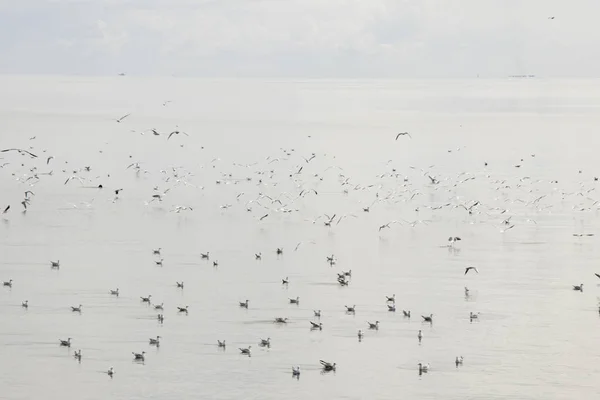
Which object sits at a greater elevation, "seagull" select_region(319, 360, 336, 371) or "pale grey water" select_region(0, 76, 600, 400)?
"pale grey water" select_region(0, 76, 600, 400)

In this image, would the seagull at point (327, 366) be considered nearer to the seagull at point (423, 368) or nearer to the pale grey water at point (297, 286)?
the pale grey water at point (297, 286)

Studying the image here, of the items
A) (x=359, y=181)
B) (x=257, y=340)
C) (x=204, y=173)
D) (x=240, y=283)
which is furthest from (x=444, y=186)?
(x=257, y=340)

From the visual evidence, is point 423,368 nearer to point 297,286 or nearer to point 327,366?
point 327,366

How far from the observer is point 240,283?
1708 inches

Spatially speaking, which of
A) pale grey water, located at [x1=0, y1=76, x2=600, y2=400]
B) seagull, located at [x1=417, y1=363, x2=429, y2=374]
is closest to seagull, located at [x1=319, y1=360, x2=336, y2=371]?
pale grey water, located at [x1=0, y1=76, x2=600, y2=400]

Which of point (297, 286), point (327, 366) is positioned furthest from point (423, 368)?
point (297, 286)

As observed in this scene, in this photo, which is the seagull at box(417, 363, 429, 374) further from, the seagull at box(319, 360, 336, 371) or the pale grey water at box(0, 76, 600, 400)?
the seagull at box(319, 360, 336, 371)

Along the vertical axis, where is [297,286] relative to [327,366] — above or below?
above

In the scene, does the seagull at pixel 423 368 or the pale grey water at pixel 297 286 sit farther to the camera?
the seagull at pixel 423 368

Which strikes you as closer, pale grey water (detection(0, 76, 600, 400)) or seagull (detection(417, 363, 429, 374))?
pale grey water (detection(0, 76, 600, 400))

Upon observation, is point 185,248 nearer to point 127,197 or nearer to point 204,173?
point 127,197

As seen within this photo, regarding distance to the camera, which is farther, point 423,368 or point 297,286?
point 297,286

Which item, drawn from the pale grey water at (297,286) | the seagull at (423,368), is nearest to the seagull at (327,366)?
the pale grey water at (297,286)

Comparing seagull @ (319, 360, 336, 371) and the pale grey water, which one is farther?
seagull @ (319, 360, 336, 371)
